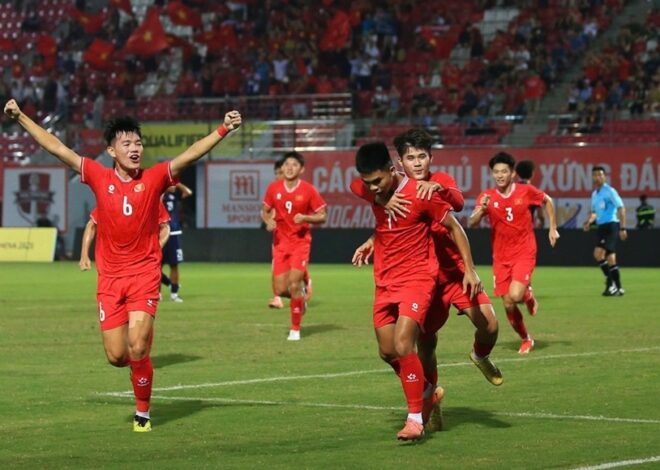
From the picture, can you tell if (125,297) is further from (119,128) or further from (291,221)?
(291,221)

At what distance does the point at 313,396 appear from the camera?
42.7 ft

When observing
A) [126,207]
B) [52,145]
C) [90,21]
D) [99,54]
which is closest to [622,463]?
[126,207]

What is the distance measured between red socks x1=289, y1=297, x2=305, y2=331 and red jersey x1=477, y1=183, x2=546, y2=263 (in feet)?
8.69

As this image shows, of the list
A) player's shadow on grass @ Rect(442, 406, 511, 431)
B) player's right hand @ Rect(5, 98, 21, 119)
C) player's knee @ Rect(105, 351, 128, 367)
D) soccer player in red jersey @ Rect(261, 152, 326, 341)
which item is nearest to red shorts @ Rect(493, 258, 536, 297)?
soccer player in red jersey @ Rect(261, 152, 326, 341)

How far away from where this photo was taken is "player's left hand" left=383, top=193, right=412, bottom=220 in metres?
10.5

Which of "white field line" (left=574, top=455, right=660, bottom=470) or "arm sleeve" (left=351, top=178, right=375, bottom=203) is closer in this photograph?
"white field line" (left=574, top=455, right=660, bottom=470)

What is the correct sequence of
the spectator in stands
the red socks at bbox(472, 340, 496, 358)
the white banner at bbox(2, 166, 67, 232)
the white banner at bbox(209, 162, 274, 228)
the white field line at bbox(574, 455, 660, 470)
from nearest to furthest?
the white field line at bbox(574, 455, 660, 470) → the red socks at bbox(472, 340, 496, 358) → the spectator in stands → the white banner at bbox(209, 162, 274, 228) → the white banner at bbox(2, 166, 67, 232)

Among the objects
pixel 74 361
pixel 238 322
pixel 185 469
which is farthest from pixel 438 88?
pixel 185 469

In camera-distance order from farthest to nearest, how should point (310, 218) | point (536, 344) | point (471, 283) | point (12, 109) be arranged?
1. point (310, 218)
2. point (536, 344)
3. point (12, 109)
4. point (471, 283)

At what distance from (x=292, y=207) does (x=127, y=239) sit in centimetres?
938

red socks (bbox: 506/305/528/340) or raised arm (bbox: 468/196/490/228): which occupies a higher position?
raised arm (bbox: 468/196/490/228)

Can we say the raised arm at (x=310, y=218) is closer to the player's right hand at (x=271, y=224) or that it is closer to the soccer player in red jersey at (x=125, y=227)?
the player's right hand at (x=271, y=224)

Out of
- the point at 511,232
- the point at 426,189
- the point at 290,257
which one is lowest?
the point at 290,257

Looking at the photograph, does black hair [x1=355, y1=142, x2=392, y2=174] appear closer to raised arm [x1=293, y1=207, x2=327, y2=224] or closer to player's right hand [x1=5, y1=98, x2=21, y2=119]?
player's right hand [x1=5, y1=98, x2=21, y2=119]
